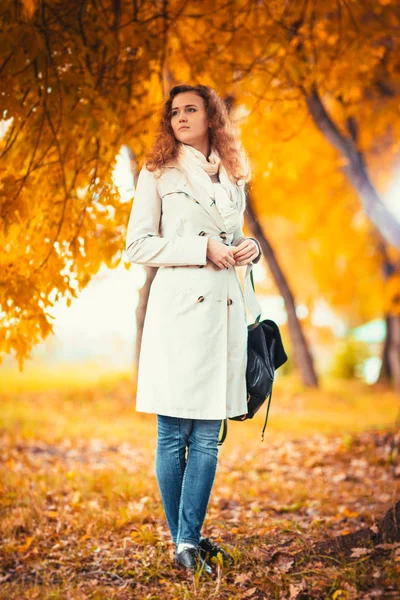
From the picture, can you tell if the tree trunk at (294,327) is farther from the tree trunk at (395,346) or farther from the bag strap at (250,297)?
the bag strap at (250,297)

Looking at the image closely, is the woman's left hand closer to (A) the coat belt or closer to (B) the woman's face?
(A) the coat belt

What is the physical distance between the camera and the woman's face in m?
2.98

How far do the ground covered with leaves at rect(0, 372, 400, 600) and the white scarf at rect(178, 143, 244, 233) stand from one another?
60.9 inches

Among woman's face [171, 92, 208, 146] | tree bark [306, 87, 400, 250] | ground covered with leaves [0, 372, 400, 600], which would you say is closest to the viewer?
ground covered with leaves [0, 372, 400, 600]

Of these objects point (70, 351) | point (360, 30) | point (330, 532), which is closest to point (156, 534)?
point (330, 532)

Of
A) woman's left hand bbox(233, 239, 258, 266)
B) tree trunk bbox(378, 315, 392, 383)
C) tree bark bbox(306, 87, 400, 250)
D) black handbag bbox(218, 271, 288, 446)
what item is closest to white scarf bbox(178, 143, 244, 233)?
woman's left hand bbox(233, 239, 258, 266)

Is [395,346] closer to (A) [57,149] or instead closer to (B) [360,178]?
(B) [360,178]

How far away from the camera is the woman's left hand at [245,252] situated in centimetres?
287

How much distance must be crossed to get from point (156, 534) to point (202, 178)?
191cm

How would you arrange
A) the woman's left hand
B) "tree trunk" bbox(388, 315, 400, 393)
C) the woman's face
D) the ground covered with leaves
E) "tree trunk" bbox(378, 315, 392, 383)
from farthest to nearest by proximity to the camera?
1. "tree trunk" bbox(378, 315, 392, 383)
2. "tree trunk" bbox(388, 315, 400, 393)
3. the woman's face
4. the woman's left hand
5. the ground covered with leaves

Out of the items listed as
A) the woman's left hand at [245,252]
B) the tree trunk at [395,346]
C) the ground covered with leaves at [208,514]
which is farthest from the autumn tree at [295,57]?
the tree trunk at [395,346]

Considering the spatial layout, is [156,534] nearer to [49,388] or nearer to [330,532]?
[330,532]

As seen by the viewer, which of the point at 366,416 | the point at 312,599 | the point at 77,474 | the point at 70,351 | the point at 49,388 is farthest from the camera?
the point at 70,351

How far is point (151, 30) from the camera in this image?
393 cm
